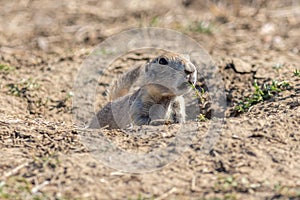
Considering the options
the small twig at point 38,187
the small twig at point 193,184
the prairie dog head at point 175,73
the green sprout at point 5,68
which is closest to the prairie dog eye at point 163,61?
the prairie dog head at point 175,73

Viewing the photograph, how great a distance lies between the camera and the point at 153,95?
509 cm

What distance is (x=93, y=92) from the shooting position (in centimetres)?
650

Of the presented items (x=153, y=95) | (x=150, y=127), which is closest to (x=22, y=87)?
(x=153, y=95)

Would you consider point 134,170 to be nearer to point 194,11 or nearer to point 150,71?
point 150,71

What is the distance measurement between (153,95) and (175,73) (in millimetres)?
578

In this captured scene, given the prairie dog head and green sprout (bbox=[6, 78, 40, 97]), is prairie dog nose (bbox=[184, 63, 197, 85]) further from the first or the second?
Answer: green sprout (bbox=[6, 78, 40, 97])

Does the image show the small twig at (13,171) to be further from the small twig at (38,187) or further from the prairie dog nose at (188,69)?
the prairie dog nose at (188,69)

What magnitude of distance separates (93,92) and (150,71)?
1.73m

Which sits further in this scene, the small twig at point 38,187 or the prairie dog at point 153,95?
the prairie dog at point 153,95

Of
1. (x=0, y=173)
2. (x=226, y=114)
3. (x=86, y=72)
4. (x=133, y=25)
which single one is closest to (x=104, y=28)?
(x=133, y=25)

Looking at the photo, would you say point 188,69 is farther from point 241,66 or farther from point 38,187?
point 241,66

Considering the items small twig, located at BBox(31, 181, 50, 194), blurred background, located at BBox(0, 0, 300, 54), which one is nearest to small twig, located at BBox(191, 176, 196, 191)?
small twig, located at BBox(31, 181, 50, 194)

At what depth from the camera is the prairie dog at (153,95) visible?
4598mm

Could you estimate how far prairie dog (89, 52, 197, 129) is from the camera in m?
4.60
